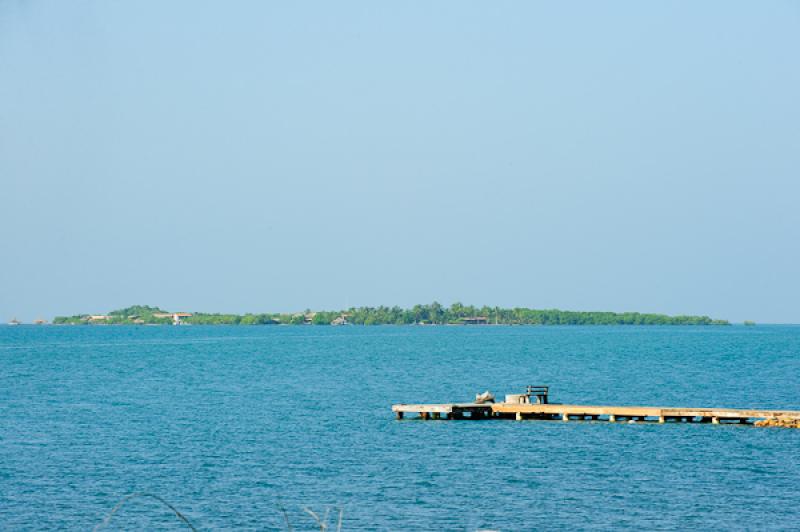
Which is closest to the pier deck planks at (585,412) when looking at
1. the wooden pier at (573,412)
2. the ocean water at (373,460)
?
the wooden pier at (573,412)

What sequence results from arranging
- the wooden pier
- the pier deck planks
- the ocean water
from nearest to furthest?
the ocean water < the pier deck planks < the wooden pier

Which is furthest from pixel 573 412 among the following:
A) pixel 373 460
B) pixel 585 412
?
pixel 373 460

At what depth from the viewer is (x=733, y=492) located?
34.0 meters

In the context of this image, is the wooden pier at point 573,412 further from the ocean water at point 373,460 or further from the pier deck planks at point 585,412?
the ocean water at point 373,460

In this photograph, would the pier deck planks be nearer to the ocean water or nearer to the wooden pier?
the wooden pier

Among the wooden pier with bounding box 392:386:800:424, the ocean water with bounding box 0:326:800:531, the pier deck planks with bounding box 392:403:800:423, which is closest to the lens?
the ocean water with bounding box 0:326:800:531

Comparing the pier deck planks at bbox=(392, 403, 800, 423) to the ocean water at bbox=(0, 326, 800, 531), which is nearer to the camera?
the ocean water at bbox=(0, 326, 800, 531)

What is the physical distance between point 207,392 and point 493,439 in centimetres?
3466

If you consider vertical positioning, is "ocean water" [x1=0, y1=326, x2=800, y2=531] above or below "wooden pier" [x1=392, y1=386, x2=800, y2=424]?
below

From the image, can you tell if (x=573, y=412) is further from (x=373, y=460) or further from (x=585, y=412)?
(x=373, y=460)

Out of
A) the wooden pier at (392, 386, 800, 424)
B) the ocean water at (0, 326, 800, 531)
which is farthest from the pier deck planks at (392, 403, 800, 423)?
the ocean water at (0, 326, 800, 531)

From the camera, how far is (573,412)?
2072 inches

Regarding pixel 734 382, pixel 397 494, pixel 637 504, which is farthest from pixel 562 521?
pixel 734 382

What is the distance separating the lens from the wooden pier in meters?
49.4
